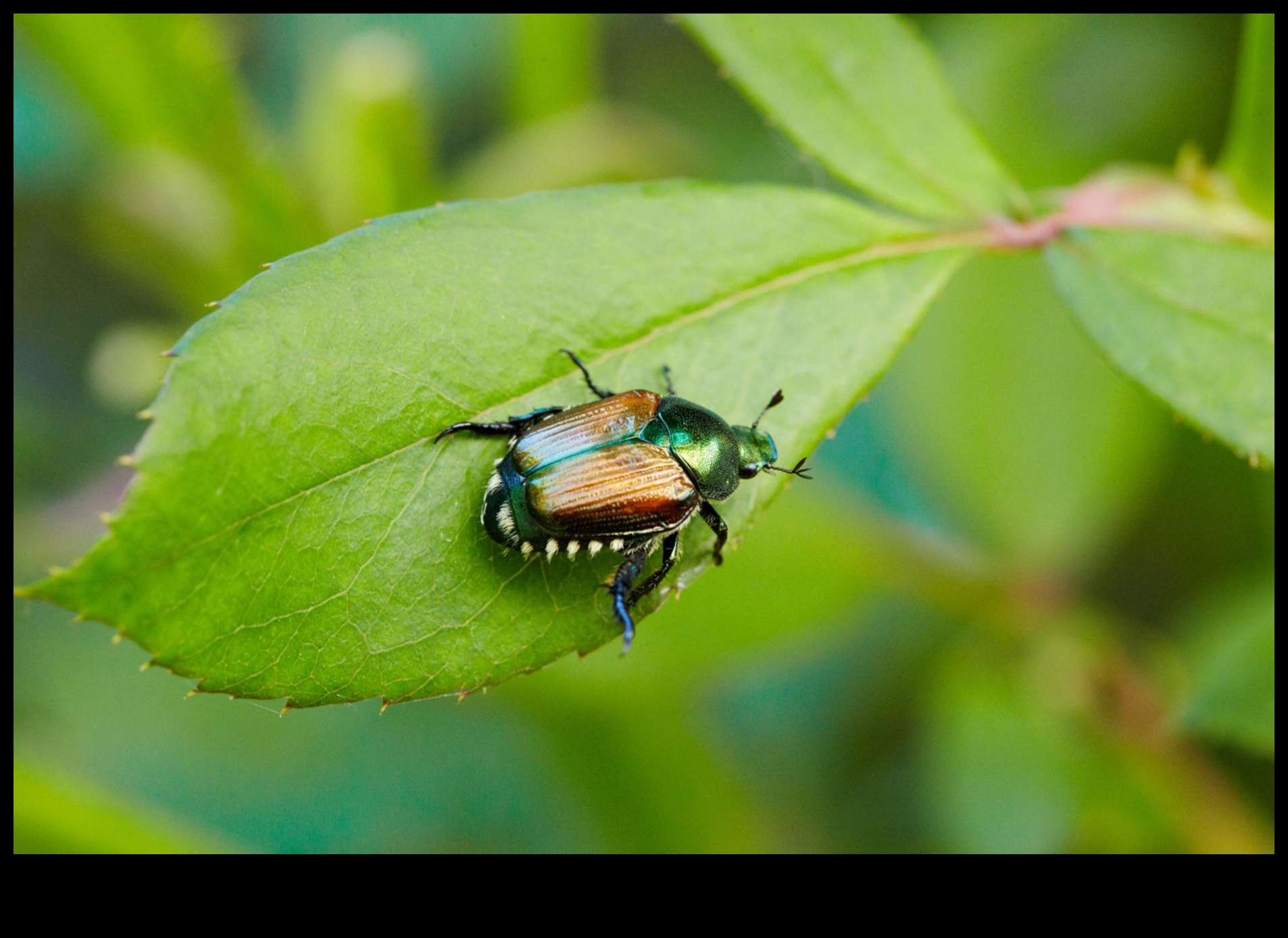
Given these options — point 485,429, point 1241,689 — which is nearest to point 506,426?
point 485,429

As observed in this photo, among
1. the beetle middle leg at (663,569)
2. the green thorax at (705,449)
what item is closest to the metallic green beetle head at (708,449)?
the green thorax at (705,449)

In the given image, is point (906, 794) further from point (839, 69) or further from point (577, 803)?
point (839, 69)

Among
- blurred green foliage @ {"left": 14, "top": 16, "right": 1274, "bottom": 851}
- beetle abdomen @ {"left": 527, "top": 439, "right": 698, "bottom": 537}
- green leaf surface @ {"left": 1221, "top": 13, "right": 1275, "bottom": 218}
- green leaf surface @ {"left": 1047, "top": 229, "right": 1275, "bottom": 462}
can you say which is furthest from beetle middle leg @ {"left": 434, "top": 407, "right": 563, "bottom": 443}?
green leaf surface @ {"left": 1221, "top": 13, "right": 1275, "bottom": 218}

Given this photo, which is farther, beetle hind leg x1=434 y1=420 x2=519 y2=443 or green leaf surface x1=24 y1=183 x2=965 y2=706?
beetle hind leg x1=434 y1=420 x2=519 y2=443

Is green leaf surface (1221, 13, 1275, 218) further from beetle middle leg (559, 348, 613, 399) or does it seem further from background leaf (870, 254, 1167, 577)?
beetle middle leg (559, 348, 613, 399)

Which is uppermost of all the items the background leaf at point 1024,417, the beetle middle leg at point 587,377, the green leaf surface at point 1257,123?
the beetle middle leg at point 587,377

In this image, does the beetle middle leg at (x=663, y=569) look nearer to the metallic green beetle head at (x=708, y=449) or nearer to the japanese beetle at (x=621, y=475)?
the japanese beetle at (x=621, y=475)
